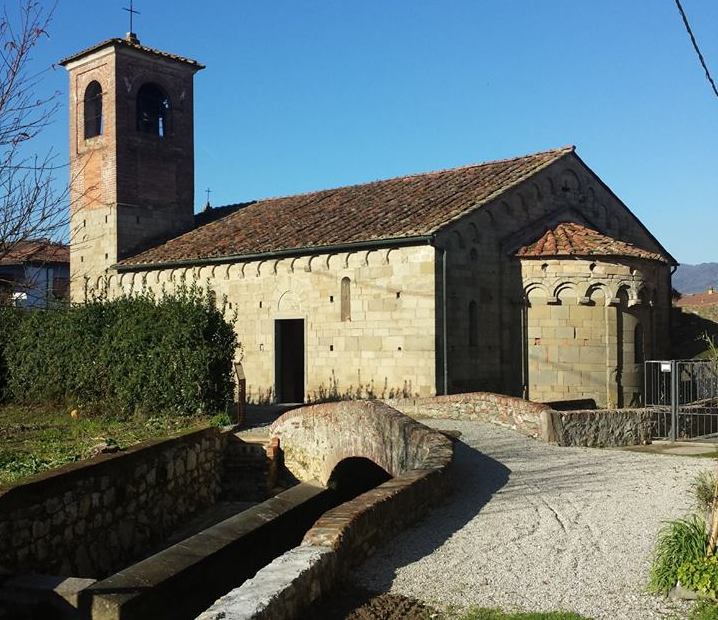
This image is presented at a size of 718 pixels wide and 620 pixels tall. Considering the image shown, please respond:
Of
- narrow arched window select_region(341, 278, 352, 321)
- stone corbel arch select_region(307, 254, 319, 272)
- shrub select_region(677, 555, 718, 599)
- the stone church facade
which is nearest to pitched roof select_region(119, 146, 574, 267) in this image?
the stone church facade

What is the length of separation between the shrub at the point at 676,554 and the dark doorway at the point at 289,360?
14913mm

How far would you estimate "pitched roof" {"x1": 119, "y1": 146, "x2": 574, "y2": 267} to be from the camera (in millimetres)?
17953

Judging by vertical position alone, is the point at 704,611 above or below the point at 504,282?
below

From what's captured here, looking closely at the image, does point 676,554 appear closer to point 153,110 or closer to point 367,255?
point 367,255

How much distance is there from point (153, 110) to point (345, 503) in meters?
22.7

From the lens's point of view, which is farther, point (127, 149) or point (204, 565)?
point (127, 149)

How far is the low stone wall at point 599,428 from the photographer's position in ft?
40.2

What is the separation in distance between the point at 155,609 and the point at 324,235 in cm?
1214

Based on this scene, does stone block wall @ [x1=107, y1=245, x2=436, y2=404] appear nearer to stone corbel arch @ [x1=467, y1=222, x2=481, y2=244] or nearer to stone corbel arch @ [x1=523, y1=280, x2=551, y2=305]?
stone corbel arch @ [x1=467, y1=222, x2=481, y2=244]

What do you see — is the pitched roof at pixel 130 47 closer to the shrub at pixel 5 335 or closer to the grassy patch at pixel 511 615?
the shrub at pixel 5 335

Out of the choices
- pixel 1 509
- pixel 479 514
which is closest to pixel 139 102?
pixel 1 509

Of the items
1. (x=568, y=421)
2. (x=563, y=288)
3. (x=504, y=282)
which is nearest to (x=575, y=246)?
(x=563, y=288)

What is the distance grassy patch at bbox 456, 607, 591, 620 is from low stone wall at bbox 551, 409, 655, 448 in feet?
23.6

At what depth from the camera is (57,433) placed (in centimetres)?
1436
